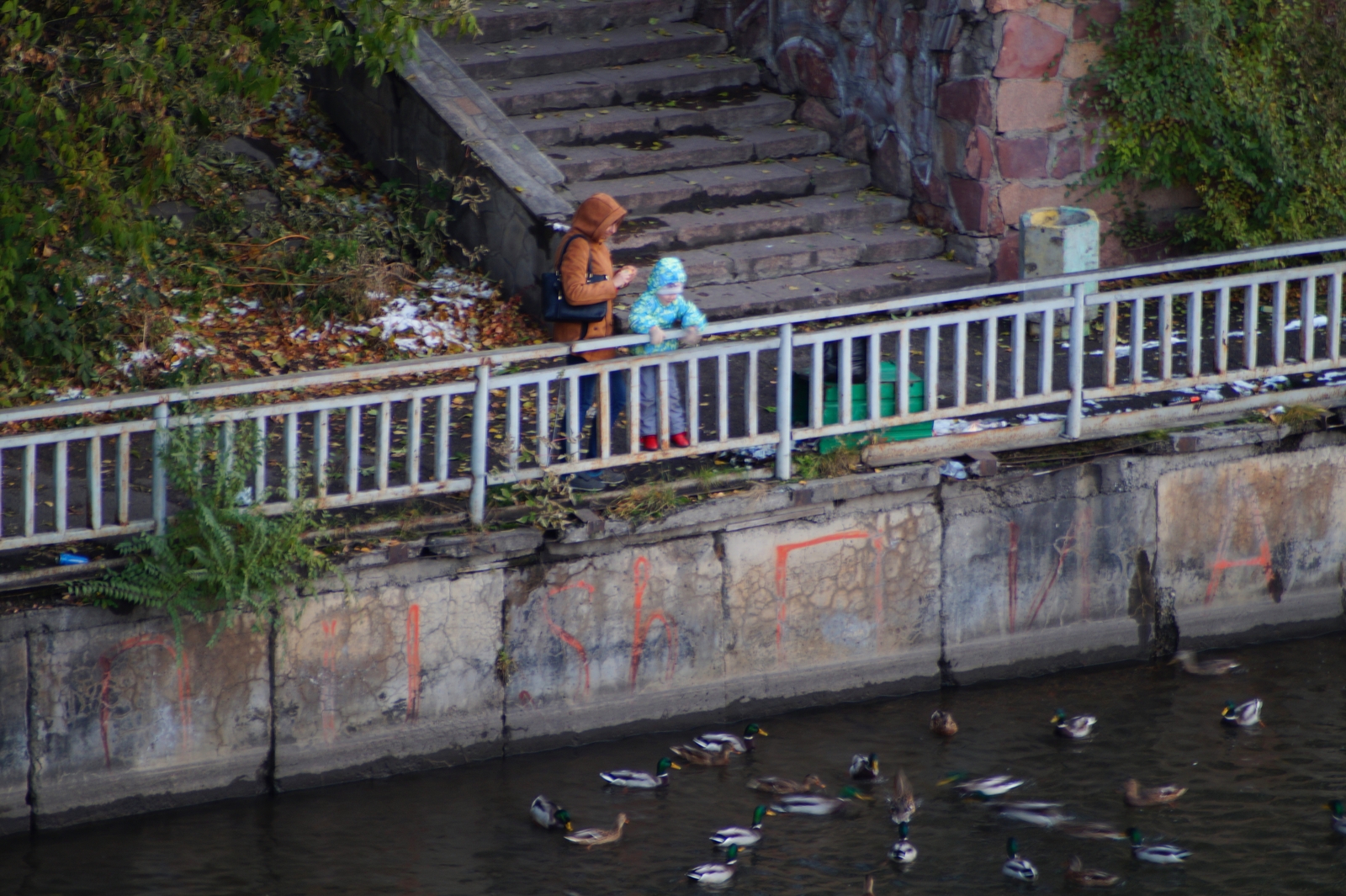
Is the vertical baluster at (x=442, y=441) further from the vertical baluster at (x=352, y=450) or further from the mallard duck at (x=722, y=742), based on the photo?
the mallard duck at (x=722, y=742)

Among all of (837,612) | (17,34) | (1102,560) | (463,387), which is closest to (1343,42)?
(1102,560)

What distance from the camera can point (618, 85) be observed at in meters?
14.7

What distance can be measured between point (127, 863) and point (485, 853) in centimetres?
186

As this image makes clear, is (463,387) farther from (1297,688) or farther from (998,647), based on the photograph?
(1297,688)

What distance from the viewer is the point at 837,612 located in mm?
9875

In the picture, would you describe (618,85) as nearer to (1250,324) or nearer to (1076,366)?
(1076,366)

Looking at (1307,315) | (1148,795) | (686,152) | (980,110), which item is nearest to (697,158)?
(686,152)

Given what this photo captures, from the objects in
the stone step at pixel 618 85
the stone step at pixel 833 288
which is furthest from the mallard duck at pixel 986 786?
the stone step at pixel 618 85

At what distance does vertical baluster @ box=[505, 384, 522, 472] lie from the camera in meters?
8.98

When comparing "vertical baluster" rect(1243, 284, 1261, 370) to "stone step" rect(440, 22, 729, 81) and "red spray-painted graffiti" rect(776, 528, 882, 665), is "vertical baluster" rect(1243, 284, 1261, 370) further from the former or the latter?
"stone step" rect(440, 22, 729, 81)

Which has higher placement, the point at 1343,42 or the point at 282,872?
the point at 1343,42

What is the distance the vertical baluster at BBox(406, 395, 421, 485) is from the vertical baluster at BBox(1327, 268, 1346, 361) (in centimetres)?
609

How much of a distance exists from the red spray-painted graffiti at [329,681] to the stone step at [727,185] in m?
5.55

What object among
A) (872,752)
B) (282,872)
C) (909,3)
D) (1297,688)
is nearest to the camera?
(282,872)
